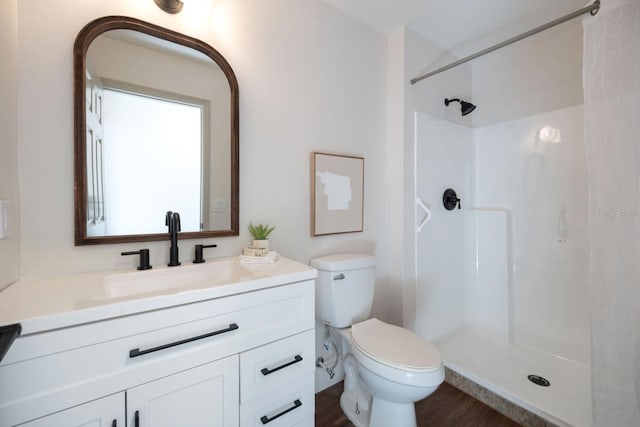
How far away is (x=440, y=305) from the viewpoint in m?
2.23

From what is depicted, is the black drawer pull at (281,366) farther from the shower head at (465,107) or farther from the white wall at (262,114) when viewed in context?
the shower head at (465,107)

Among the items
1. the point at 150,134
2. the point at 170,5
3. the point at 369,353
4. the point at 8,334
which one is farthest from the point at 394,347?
the point at 170,5

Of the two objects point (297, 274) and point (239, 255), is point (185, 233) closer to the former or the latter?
point (239, 255)

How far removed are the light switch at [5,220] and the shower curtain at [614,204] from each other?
7.15ft

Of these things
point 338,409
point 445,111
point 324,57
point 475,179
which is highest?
point 324,57

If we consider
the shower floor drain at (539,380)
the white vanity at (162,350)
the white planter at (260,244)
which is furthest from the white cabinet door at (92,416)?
the shower floor drain at (539,380)

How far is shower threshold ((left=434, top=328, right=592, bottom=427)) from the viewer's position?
1.45m

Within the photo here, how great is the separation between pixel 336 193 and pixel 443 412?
4.78ft

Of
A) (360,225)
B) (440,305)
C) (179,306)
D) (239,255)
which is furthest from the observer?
(440,305)

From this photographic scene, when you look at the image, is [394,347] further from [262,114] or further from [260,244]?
[262,114]

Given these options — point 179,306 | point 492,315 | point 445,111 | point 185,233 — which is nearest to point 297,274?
point 179,306

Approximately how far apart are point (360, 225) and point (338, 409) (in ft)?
3.75

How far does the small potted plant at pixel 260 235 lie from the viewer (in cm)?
135

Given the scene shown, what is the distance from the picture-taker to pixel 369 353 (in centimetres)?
126
